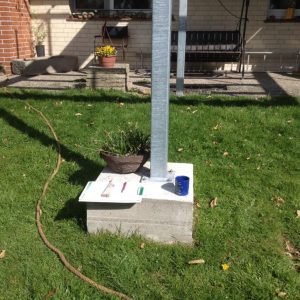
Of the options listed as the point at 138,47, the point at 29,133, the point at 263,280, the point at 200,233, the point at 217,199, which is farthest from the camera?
the point at 138,47

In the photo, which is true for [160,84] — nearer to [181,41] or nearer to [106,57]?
[181,41]

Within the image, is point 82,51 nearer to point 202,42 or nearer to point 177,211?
point 202,42

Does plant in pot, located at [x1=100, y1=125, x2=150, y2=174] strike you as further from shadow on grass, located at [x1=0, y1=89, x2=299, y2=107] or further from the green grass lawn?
shadow on grass, located at [x1=0, y1=89, x2=299, y2=107]

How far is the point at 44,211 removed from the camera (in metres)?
3.11

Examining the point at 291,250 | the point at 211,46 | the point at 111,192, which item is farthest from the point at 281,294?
the point at 211,46

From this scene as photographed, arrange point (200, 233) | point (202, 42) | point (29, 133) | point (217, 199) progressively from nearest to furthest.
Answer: point (200, 233) < point (217, 199) < point (29, 133) < point (202, 42)

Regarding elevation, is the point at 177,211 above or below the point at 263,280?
above

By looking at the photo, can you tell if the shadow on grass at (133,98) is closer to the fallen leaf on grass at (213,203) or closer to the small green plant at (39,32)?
the fallen leaf on grass at (213,203)

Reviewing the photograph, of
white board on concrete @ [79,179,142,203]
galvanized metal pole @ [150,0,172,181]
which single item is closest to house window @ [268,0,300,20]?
galvanized metal pole @ [150,0,172,181]

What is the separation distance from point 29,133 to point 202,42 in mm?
5904

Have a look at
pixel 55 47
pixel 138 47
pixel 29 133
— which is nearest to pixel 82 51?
pixel 55 47

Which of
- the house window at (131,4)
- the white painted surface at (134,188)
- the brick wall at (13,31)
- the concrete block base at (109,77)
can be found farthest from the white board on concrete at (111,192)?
the house window at (131,4)

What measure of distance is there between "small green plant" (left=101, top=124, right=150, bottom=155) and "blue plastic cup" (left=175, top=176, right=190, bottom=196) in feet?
1.60

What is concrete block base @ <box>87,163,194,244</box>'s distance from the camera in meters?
2.64
